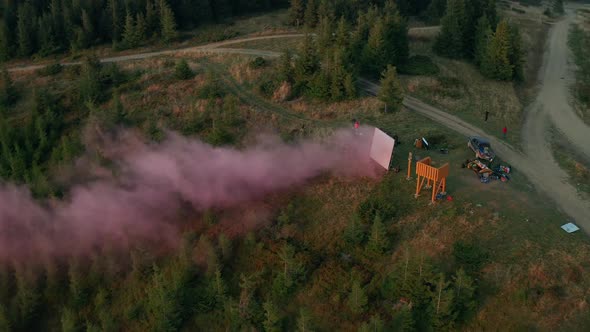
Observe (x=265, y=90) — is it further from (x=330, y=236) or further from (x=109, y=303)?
(x=109, y=303)

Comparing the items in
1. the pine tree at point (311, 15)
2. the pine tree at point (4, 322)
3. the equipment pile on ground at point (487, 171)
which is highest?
the pine tree at point (311, 15)

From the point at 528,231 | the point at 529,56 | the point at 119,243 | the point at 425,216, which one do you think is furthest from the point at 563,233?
the point at 529,56

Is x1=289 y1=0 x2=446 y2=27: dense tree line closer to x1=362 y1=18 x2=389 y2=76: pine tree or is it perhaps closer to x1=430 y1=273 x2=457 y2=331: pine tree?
x1=362 y1=18 x2=389 y2=76: pine tree

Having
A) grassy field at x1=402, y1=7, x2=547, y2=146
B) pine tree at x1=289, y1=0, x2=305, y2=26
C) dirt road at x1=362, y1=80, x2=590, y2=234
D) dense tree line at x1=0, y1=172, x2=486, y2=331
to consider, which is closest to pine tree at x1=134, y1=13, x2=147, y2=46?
pine tree at x1=289, y1=0, x2=305, y2=26

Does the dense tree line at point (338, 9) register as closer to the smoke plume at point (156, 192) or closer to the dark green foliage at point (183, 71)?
the dark green foliage at point (183, 71)

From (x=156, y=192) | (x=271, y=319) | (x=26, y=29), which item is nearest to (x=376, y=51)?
(x=156, y=192)

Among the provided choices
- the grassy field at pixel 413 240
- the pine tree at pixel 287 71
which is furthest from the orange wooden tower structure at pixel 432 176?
the pine tree at pixel 287 71

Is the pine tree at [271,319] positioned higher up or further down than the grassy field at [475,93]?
further down
